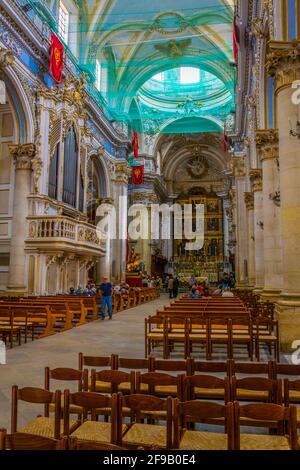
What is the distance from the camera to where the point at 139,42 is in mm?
26891

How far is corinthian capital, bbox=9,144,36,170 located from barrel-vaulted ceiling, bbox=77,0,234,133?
332 inches

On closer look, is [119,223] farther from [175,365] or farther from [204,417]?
[204,417]

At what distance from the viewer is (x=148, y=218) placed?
3678 centimetres

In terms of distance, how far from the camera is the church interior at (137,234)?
349 cm

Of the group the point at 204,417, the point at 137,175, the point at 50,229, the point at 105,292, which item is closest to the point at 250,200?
the point at 50,229

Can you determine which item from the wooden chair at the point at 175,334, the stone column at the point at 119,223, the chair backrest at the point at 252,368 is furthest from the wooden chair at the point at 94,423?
Result: the stone column at the point at 119,223

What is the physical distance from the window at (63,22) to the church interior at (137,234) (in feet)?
0.33

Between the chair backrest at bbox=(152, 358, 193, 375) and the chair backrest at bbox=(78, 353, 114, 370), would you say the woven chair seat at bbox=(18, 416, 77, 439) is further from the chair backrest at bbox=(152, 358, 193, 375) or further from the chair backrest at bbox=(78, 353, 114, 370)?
the chair backrest at bbox=(152, 358, 193, 375)

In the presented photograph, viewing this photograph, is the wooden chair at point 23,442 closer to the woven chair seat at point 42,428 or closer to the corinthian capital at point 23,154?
the woven chair seat at point 42,428

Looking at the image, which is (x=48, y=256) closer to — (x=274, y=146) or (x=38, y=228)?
(x=38, y=228)

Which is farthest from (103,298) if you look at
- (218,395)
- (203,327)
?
(218,395)

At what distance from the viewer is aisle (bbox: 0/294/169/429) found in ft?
18.7

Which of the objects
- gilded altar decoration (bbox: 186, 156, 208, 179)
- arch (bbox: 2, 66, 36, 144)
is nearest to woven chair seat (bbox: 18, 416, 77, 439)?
arch (bbox: 2, 66, 36, 144)
